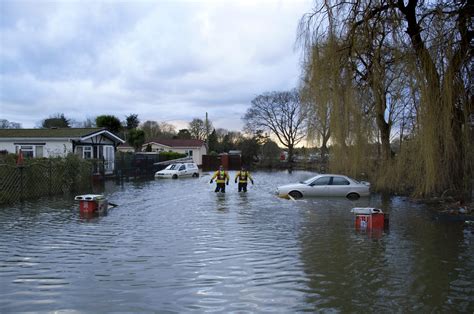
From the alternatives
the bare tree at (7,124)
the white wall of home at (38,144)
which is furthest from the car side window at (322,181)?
the bare tree at (7,124)

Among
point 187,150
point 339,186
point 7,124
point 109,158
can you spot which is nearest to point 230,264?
point 339,186

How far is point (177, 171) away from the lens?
36531mm

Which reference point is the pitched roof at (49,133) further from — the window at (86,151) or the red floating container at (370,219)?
the red floating container at (370,219)

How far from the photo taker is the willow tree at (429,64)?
508 inches

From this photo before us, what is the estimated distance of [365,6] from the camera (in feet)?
45.6

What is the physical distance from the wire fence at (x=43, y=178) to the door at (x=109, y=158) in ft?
30.1

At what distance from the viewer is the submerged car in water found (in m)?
19.7

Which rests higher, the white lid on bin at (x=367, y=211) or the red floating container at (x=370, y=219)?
the white lid on bin at (x=367, y=211)

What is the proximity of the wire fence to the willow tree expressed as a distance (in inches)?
488

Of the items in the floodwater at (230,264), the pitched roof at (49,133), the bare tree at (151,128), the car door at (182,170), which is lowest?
the floodwater at (230,264)

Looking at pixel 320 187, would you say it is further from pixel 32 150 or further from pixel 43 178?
pixel 32 150

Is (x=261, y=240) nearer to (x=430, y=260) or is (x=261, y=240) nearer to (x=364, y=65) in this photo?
(x=430, y=260)

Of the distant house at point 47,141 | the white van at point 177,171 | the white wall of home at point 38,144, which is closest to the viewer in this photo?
the distant house at point 47,141

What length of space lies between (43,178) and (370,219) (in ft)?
47.7
